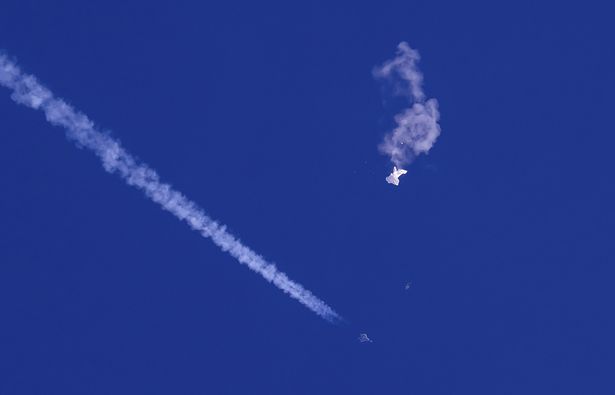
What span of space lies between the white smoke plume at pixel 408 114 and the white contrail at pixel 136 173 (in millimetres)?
8093

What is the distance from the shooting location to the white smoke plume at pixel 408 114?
1547 inches

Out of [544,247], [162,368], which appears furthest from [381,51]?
[162,368]

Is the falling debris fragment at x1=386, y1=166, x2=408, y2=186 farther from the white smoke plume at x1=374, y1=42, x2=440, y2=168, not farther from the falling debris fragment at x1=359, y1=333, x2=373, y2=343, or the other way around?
the falling debris fragment at x1=359, y1=333, x2=373, y2=343

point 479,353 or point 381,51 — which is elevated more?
point 381,51

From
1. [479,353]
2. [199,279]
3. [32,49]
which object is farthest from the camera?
[479,353]

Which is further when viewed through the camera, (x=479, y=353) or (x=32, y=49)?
(x=479, y=353)

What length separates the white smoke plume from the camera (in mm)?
39281

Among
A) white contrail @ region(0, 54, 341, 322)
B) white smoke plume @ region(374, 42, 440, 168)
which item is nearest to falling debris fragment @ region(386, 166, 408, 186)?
white smoke plume @ region(374, 42, 440, 168)

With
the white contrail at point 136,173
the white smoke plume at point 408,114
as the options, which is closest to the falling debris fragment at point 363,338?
the white contrail at point 136,173

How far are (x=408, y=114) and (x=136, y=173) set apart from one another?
13397 millimetres

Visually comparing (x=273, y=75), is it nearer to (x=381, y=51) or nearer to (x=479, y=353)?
(x=381, y=51)

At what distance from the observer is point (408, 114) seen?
129 ft

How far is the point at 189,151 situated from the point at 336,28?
31.3 feet

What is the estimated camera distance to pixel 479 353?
40938 mm
